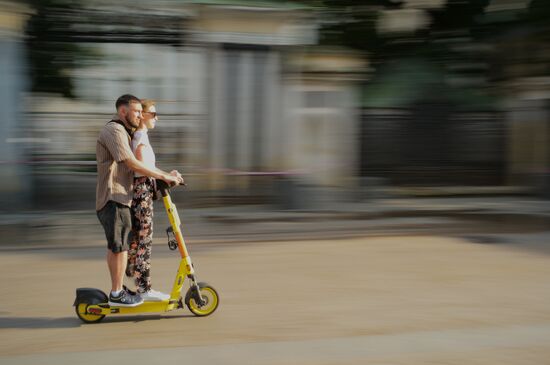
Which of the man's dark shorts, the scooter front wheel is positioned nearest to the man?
the man's dark shorts

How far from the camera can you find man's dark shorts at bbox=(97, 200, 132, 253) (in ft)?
16.1

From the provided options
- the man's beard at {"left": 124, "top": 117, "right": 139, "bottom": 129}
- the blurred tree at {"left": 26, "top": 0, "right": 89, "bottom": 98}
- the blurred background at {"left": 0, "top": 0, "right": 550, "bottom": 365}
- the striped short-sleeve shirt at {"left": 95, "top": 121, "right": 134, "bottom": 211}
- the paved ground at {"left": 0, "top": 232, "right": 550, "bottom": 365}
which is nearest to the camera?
the paved ground at {"left": 0, "top": 232, "right": 550, "bottom": 365}

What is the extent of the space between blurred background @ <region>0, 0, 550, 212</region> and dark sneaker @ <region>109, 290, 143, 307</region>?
15.3 ft

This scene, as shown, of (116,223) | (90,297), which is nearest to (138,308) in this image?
(90,297)

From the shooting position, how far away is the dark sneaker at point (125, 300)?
5027mm

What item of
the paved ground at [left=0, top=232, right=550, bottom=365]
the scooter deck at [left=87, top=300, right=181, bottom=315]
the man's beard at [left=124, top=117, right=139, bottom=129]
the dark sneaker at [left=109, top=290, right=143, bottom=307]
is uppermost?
the man's beard at [left=124, top=117, right=139, bottom=129]

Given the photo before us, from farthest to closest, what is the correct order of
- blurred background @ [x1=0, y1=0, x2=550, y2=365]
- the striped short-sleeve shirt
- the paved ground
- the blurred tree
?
the blurred tree
blurred background @ [x1=0, y1=0, x2=550, y2=365]
the striped short-sleeve shirt
the paved ground

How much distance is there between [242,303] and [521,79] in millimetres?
6226

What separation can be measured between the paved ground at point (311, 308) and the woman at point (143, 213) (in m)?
0.29

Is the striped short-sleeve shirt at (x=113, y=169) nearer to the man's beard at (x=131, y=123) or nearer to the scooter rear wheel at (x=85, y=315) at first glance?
the man's beard at (x=131, y=123)

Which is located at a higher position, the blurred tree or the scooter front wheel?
the blurred tree

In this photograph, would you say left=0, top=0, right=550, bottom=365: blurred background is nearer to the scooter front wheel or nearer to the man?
the scooter front wheel

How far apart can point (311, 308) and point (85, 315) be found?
158 cm

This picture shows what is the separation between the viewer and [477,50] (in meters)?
9.66
